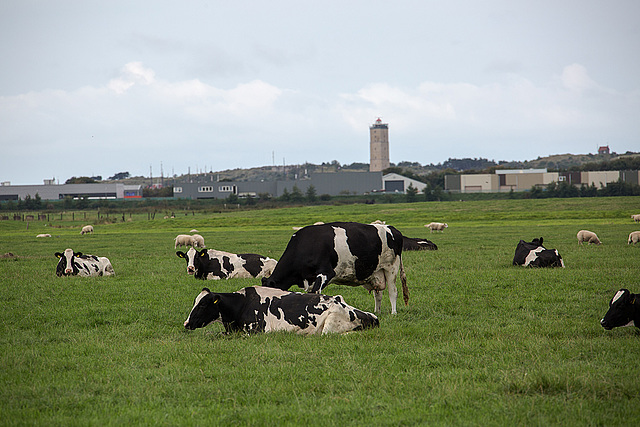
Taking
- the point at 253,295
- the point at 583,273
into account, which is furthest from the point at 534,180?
the point at 253,295

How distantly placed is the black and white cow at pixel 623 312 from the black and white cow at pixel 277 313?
12.9ft

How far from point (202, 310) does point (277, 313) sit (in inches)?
54.1

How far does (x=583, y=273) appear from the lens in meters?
17.7

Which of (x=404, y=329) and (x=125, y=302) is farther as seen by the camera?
(x=125, y=302)

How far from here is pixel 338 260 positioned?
12523 millimetres

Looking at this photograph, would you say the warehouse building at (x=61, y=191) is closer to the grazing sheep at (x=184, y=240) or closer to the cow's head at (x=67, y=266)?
the grazing sheep at (x=184, y=240)

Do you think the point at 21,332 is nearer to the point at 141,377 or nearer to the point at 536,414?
the point at 141,377

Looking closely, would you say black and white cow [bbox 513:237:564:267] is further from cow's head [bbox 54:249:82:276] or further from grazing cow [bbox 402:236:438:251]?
cow's head [bbox 54:249:82:276]

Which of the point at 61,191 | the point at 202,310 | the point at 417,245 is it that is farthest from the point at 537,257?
the point at 61,191

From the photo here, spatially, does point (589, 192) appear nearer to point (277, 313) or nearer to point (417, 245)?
point (417, 245)

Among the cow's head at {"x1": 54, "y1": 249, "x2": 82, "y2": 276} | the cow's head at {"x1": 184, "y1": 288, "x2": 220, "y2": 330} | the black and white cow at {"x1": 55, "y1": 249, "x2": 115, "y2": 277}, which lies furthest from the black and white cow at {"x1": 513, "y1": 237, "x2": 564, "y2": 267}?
the cow's head at {"x1": 54, "y1": 249, "x2": 82, "y2": 276}

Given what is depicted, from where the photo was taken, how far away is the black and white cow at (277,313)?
10477 mm

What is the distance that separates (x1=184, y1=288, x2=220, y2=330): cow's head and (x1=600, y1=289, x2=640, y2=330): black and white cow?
267 inches

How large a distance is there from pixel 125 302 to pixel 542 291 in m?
10.00
